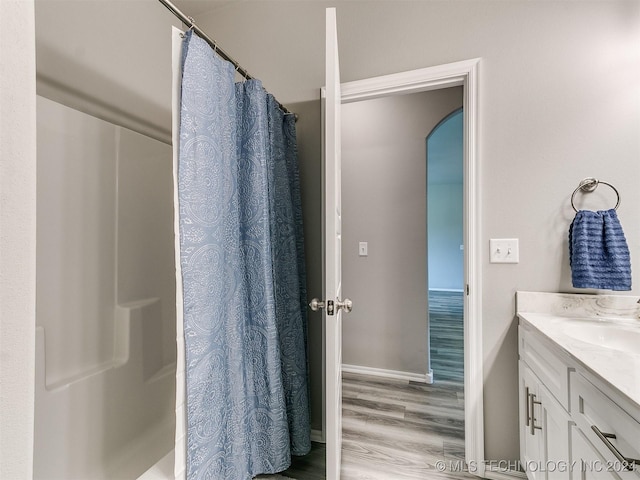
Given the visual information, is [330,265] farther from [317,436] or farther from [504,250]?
[317,436]

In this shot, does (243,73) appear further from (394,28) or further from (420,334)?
(420,334)

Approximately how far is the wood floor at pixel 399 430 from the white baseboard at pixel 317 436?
40mm

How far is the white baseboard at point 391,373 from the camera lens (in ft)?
→ 8.05

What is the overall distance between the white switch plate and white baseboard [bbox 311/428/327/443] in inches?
56.2

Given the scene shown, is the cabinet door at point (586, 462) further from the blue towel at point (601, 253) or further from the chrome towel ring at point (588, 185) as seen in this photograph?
the chrome towel ring at point (588, 185)

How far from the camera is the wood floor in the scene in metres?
1.50

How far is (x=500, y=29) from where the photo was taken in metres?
1.47

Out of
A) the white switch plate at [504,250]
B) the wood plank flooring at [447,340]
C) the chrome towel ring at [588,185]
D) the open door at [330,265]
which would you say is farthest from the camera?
the wood plank flooring at [447,340]

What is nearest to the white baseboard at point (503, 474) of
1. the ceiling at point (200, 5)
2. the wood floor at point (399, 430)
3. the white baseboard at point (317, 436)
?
the wood floor at point (399, 430)

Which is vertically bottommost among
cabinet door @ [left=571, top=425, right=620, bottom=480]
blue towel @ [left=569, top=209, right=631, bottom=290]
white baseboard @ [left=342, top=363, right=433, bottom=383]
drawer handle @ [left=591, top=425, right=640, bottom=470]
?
white baseboard @ [left=342, top=363, right=433, bottom=383]

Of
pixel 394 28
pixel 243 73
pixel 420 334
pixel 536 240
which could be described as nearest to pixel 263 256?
pixel 243 73

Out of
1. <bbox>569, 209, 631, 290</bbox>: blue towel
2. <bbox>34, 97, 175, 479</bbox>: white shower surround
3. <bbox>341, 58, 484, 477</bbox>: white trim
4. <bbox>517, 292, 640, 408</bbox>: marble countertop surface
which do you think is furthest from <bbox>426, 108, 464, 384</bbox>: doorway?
<bbox>34, 97, 175, 479</bbox>: white shower surround

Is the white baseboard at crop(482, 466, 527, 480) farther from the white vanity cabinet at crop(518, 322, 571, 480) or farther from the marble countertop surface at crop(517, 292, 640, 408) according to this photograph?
the marble countertop surface at crop(517, 292, 640, 408)

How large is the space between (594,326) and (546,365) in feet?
0.92
